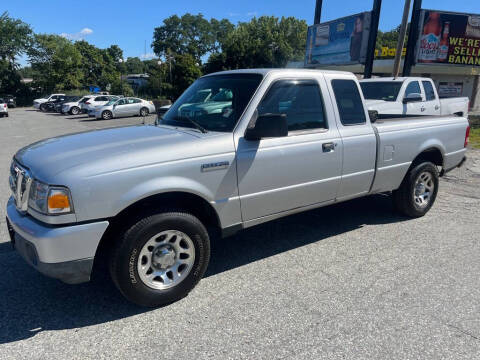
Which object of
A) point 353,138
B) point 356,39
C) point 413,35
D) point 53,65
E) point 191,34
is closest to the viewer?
point 353,138

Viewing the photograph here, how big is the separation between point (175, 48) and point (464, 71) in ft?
310

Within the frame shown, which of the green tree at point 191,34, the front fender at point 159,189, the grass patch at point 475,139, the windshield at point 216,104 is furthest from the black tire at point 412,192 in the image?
the green tree at point 191,34

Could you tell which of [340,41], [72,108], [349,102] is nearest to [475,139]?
[340,41]

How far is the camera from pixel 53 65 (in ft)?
201

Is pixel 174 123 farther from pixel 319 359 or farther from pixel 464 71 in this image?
pixel 464 71

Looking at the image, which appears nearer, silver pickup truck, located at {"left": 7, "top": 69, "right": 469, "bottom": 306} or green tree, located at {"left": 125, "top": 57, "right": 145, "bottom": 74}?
silver pickup truck, located at {"left": 7, "top": 69, "right": 469, "bottom": 306}

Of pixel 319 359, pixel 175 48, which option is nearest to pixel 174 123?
pixel 319 359

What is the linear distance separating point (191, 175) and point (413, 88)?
9.04 metres

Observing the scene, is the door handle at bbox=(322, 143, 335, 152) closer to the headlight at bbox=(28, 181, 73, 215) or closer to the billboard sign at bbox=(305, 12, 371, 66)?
the headlight at bbox=(28, 181, 73, 215)

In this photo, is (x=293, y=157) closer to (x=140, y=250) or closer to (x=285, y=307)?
(x=285, y=307)

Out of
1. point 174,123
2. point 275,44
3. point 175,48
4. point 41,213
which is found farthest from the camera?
point 175,48

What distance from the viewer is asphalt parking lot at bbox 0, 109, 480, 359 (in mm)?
2658

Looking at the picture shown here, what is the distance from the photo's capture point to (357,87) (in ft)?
14.6

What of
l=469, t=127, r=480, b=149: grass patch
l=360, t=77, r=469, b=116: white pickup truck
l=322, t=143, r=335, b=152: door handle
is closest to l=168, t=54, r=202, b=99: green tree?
l=469, t=127, r=480, b=149: grass patch
